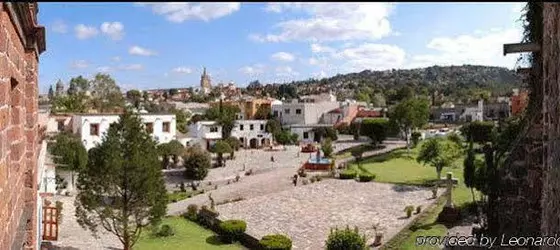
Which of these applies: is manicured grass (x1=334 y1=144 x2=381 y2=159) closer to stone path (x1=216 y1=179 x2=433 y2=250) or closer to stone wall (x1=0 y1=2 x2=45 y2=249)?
stone path (x1=216 y1=179 x2=433 y2=250)

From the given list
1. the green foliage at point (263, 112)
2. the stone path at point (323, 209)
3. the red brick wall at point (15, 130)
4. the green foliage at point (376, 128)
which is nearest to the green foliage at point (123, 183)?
the stone path at point (323, 209)

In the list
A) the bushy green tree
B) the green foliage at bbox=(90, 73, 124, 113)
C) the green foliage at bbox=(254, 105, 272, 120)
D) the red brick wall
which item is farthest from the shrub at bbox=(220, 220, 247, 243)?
the green foliage at bbox=(254, 105, 272, 120)

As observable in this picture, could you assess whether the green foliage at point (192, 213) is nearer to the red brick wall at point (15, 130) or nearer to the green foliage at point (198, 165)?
the green foliage at point (198, 165)

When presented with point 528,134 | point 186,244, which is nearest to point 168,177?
point 186,244

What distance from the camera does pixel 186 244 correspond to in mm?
19844

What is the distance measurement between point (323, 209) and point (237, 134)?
102 feet

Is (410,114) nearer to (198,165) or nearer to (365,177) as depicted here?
(365,177)

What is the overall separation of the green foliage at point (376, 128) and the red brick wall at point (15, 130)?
44139 millimetres

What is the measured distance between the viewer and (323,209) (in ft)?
84.6

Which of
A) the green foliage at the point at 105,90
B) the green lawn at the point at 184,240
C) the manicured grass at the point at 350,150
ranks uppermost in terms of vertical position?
the green foliage at the point at 105,90

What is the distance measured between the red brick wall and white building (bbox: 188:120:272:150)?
1726 inches

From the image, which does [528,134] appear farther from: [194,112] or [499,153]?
[194,112]

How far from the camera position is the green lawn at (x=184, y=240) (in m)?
19.2

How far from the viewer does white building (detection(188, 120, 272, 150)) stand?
1984 inches
